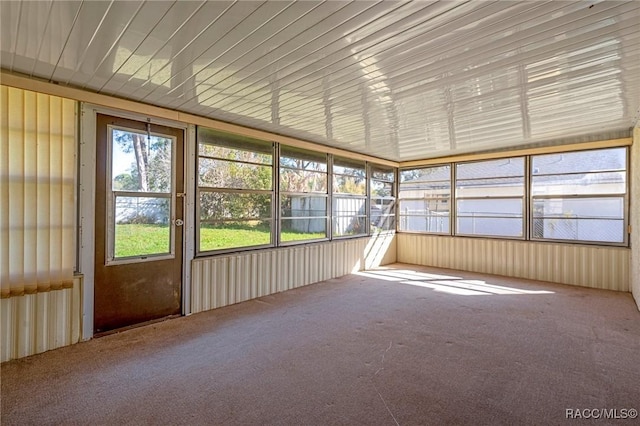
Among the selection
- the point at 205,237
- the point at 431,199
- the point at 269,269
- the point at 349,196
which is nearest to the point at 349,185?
the point at 349,196

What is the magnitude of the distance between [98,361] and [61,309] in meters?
0.70

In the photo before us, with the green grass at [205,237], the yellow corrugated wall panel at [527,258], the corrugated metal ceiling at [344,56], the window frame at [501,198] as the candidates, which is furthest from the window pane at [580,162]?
the green grass at [205,237]

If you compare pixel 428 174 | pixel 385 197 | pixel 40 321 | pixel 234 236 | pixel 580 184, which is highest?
pixel 428 174

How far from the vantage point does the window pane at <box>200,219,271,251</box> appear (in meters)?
4.18

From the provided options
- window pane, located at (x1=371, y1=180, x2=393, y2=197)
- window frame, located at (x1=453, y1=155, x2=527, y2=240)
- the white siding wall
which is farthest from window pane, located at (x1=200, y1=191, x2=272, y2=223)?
the white siding wall

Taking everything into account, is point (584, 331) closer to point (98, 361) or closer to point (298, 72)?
point (298, 72)

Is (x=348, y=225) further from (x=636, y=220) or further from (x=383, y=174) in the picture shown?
(x=636, y=220)

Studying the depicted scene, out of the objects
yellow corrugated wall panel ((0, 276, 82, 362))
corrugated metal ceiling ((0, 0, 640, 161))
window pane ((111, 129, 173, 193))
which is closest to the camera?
corrugated metal ceiling ((0, 0, 640, 161))

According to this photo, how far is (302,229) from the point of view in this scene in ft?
18.1

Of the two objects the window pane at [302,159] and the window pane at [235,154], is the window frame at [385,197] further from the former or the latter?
the window pane at [235,154]

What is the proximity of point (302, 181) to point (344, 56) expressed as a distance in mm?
3172

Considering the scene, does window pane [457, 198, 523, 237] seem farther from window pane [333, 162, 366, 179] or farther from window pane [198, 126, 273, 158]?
window pane [198, 126, 273, 158]

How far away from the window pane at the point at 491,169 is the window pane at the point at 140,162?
19.2ft

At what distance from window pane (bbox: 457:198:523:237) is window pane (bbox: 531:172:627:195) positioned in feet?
1.49
